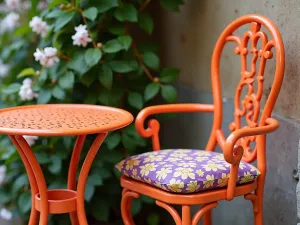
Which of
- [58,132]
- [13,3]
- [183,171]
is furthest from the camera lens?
[13,3]

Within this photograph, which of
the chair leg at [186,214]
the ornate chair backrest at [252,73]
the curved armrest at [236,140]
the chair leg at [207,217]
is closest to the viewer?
the curved armrest at [236,140]

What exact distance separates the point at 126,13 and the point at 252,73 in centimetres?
75

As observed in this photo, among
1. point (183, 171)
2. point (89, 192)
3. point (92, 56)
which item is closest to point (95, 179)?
point (89, 192)

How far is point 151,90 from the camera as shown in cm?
249

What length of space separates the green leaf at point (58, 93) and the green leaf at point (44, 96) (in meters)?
0.03

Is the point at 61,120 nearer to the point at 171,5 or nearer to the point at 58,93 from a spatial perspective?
the point at 58,93

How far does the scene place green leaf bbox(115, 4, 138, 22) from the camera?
2400 millimetres

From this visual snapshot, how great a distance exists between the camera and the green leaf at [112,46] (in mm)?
2336

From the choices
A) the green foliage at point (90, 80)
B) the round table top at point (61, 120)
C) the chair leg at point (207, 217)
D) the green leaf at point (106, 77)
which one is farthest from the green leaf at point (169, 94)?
the chair leg at point (207, 217)

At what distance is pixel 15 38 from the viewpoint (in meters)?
2.84

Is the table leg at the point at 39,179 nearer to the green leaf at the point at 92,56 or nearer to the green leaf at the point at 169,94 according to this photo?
the green leaf at the point at 92,56

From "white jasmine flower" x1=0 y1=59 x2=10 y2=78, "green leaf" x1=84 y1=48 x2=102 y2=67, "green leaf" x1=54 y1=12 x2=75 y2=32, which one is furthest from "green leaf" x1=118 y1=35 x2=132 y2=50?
"white jasmine flower" x1=0 y1=59 x2=10 y2=78

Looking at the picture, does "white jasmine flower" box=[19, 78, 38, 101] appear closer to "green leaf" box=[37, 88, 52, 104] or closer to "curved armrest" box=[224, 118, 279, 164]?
"green leaf" box=[37, 88, 52, 104]

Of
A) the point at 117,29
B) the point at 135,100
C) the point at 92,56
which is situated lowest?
the point at 135,100
